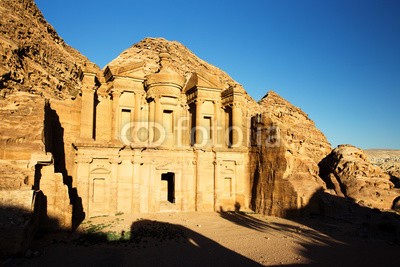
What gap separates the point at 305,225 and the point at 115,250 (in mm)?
10130

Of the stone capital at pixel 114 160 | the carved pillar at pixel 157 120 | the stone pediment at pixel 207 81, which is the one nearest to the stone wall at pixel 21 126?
the stone capital at pixel 114 160

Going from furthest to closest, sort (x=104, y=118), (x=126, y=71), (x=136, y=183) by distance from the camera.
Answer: (x=104, y=118), (x=126, y=71), (x=136, y=183)

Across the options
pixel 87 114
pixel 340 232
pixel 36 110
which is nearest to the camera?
pixel 36 110

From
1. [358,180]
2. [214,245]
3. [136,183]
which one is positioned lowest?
[214,245]

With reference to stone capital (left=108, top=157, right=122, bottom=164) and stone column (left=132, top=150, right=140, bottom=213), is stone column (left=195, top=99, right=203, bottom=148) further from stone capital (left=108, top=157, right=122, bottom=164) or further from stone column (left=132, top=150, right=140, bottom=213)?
stone capital (left=108, top=157, right=122, bottom=164)

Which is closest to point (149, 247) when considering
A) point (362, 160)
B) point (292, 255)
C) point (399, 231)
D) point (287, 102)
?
point (292, 255)

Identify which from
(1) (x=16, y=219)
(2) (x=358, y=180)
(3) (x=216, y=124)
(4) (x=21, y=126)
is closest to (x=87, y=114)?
(4) (x=21, y=126)

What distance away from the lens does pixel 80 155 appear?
1677 cm

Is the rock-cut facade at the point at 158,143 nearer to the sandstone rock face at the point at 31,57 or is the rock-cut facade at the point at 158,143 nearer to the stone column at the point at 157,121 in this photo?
the stone column at the point at 157,121

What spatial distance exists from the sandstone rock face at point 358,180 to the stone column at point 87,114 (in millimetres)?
19544

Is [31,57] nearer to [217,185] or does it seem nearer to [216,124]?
[216,124]

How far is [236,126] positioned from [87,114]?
10.8m

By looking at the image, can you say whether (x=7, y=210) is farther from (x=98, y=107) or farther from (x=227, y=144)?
(x=227, y=144)

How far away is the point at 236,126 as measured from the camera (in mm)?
22391
